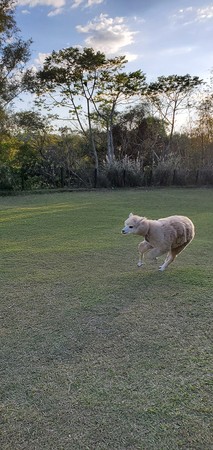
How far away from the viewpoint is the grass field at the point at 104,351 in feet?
4.98

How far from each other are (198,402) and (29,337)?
116 centimetres

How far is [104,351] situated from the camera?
2148 mm

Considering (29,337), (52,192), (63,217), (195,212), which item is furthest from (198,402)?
(52,192)

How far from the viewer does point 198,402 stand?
1688mm

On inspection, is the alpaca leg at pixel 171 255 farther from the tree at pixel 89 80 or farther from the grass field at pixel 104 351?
the tree at pixel 89 80

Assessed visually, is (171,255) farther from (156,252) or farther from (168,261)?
(156,252)

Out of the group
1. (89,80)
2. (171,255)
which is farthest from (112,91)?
(171,255)

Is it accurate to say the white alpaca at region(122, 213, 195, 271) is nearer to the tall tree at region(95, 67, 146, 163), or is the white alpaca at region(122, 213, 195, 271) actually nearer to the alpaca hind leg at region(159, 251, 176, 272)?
the alpaca hind leg at region(159, 251, 176, 272)

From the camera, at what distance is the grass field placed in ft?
4.98

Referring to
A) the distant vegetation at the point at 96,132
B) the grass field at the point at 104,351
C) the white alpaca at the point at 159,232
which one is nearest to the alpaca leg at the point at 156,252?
the white alpaca at the point at 159,232

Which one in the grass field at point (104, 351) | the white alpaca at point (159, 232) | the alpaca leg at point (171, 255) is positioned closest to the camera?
the grass field at point (104, 351)

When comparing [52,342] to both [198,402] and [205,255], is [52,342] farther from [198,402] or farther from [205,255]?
[205,255]

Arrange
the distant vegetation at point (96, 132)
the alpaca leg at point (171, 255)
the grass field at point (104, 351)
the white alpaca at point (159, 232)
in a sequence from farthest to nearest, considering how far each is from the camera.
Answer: the distant vegetation at point (96, 132)
the alpaca leg at point (171, 255)
the white alpaca at point (159, 232)
the grass field at point (104, 351)

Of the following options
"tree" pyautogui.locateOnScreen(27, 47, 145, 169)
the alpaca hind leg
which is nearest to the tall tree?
"tree" pyautogui.locateOnScreen(27, 47, 145, 169)
